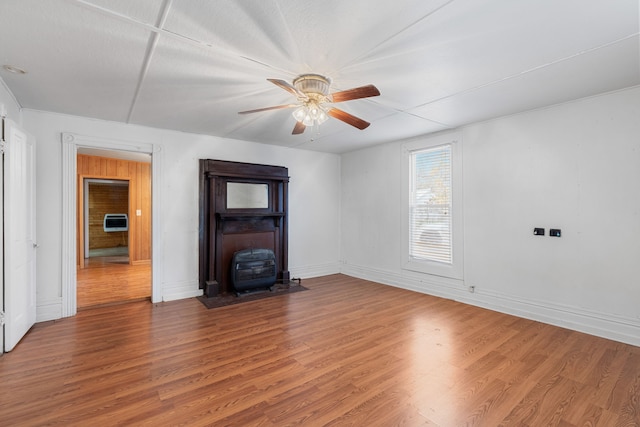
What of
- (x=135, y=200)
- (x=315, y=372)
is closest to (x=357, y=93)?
(x=315, y=372)

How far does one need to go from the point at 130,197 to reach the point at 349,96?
22.5 ft

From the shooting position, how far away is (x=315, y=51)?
2.21 meters

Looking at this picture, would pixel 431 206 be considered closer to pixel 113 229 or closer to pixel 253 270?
pixel 253 270

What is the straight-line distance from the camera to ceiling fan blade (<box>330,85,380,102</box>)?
2211 millimetres

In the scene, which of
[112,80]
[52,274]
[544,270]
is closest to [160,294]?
[52,274]

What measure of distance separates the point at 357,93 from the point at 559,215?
2.87 metres

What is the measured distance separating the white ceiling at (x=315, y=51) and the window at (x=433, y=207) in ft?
3.59

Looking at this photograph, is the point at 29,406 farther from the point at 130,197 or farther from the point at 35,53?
the point at 130,197

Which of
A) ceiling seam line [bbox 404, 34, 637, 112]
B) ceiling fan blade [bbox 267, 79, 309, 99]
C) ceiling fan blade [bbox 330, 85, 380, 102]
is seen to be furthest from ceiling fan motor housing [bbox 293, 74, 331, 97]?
ceiling seam line [bbox 404, 34, 637, 112]

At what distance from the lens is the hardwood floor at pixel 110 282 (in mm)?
4434

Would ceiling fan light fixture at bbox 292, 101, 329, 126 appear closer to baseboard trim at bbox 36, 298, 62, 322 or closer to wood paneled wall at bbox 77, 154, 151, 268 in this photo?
baseboard trim at bbox 36, 298, 62, 322

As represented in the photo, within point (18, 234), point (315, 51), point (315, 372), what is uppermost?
point (315, 51)

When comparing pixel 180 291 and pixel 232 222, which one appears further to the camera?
pixel 232 222

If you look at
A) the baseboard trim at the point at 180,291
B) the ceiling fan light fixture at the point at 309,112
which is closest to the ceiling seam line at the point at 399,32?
the ceiling fan light fixture at the point at 309,112
